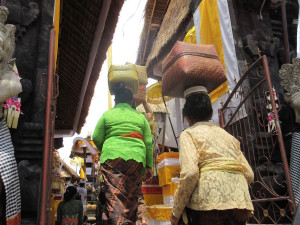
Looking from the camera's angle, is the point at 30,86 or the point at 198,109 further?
the point at 30,86

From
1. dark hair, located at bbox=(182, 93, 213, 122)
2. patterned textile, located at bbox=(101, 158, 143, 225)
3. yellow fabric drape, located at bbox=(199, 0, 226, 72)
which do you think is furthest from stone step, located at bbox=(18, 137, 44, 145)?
yellow fabric drape, located at bbox=(199, 0, 226, 72)

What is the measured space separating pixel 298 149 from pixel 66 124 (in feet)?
23.0

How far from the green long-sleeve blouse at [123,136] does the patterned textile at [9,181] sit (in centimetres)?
83

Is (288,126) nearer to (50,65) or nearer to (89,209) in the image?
(50,65)

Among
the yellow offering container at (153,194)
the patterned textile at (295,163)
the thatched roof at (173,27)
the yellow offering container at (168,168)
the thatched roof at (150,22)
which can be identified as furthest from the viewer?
the thatched roof at (150,22)

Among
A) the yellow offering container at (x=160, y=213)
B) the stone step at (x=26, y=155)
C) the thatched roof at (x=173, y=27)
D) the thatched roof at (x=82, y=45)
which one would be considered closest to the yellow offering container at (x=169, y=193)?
the yellow offering container at (x=160, y=213)

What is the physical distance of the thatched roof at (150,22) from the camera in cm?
967

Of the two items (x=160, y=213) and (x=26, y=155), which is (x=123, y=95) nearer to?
(x=26, y=155)

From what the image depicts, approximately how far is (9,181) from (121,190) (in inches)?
39.8

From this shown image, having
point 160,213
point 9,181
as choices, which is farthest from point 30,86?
point 160,213

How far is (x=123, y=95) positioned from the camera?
3424mm

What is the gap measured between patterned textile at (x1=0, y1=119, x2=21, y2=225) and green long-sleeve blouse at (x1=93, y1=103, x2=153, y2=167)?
833 millimetres

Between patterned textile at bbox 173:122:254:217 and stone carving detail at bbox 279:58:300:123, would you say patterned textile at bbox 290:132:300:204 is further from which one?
patterned textile at bbox 173:122:254:217

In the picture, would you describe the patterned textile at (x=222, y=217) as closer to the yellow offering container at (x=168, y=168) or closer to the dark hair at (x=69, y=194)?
the yellow offering container at (x=168, y=168)
